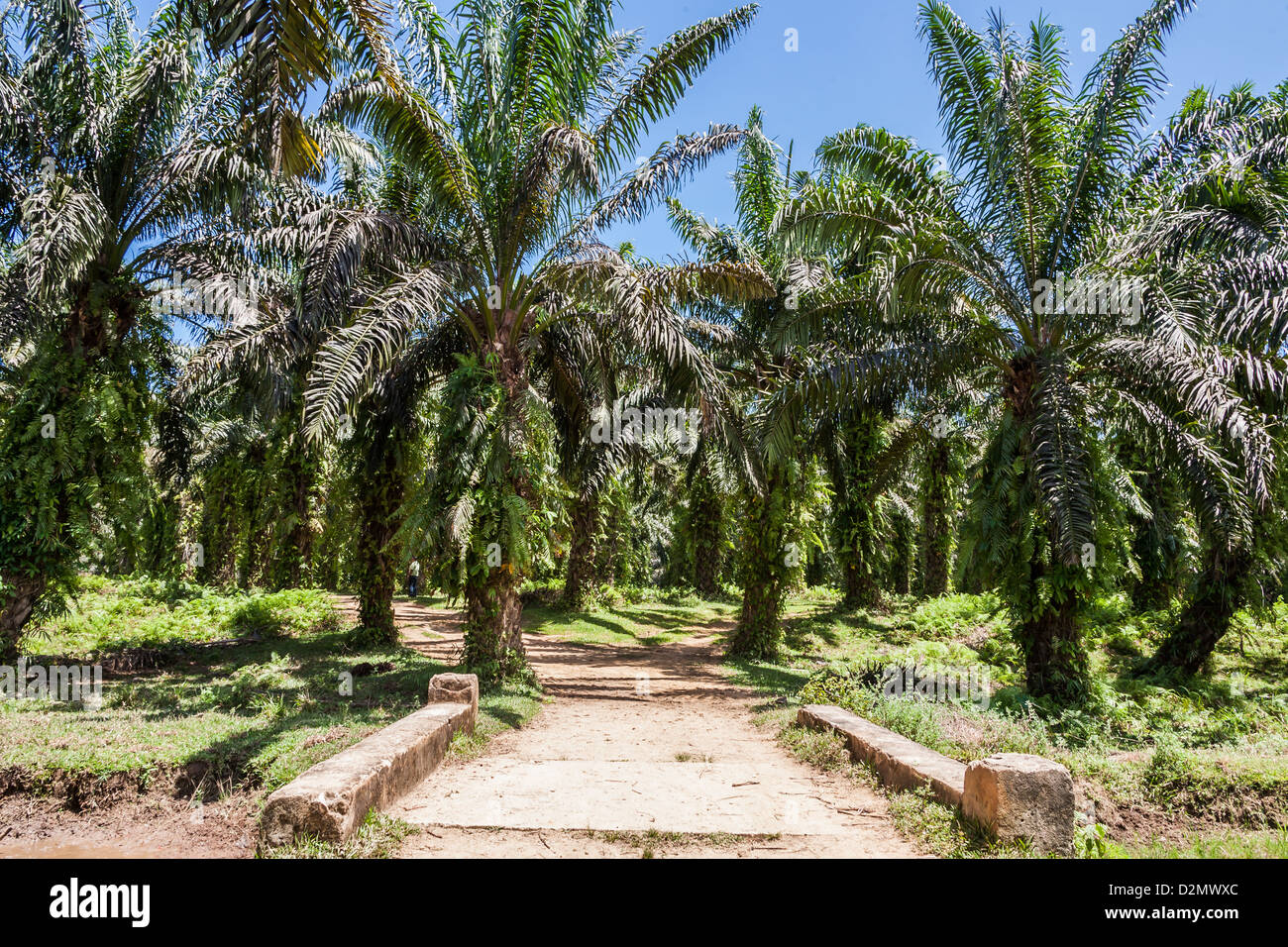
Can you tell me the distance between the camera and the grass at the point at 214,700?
604 centimetres

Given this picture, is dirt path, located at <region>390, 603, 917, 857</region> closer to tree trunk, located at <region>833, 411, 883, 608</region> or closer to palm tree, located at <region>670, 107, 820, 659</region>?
palm tree, located at <region>670, 107, 820, 659</region>

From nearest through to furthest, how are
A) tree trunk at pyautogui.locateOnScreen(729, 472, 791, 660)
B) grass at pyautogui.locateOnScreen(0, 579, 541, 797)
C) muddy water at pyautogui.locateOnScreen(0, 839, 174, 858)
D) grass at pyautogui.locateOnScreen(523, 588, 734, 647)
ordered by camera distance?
muddy water at pyautogui.locateOnScreen(0, 839, 174, 858) → grass at pyautogui.locateOnScreen(0, 579, 541, 797) → tree trunk at pyautogui.locateOnScreen(729, 472, 791, 660) → grass at pyautogui.locateOnScreen(523, 588, 734, 647)

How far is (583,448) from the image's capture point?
13.6 metres

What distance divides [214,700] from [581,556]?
11760 millimetres

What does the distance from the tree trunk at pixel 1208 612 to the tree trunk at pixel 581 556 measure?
12.0m

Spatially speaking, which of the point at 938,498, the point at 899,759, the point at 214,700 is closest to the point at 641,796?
the point at 899,759

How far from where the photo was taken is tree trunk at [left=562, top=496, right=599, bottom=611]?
19.6 m

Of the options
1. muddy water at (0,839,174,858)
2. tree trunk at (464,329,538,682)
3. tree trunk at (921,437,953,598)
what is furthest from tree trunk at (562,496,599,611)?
muddy water at (0,839,174,858)

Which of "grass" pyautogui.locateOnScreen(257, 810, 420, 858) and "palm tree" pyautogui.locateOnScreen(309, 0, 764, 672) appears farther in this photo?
"palm tree" pyautogui.locateOnScreen(309, 0, 764, 672)

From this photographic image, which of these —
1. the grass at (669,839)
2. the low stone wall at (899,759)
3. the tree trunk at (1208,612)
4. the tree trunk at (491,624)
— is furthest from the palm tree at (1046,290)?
the grass at (669,839)

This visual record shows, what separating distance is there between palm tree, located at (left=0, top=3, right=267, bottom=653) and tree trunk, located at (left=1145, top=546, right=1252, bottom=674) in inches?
587

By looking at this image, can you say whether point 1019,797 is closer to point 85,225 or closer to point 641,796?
point 641,796

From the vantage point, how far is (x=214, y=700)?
28.4 feet

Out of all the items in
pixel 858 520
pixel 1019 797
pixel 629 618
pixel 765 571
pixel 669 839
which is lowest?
pixel 629 618
